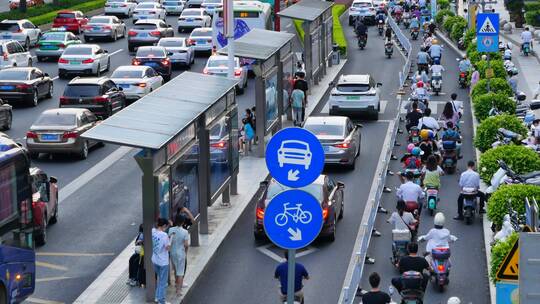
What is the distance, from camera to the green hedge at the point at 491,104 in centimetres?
3822

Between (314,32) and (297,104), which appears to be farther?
(314,32)

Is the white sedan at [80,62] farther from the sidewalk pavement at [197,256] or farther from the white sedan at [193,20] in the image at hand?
the sidewalk pavement at [197,256]

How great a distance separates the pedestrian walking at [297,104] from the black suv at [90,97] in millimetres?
6219

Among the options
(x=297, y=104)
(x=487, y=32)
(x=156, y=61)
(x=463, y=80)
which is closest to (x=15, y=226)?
(x=297, y=104)

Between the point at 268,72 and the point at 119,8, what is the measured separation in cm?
4590

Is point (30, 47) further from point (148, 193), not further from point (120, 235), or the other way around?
point (148, 193)

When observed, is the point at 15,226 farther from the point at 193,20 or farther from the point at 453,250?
the point at 193,20

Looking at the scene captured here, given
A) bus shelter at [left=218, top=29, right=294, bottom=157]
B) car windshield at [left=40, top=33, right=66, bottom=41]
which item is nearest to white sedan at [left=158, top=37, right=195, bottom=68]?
car windshield at [left=40, top=33, right=66, bottom=41]

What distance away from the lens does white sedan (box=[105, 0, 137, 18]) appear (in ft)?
261

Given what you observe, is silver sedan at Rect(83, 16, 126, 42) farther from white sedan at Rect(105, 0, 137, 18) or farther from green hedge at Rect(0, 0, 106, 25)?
white sedan at Rect(105, 0, 137, 18)

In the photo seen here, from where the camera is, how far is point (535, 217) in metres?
19.3

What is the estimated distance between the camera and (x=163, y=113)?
2233cm

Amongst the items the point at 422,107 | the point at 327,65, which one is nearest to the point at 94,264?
the point at 422,107

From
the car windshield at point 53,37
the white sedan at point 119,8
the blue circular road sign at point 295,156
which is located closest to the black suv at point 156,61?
the car windshield at point 53,37
